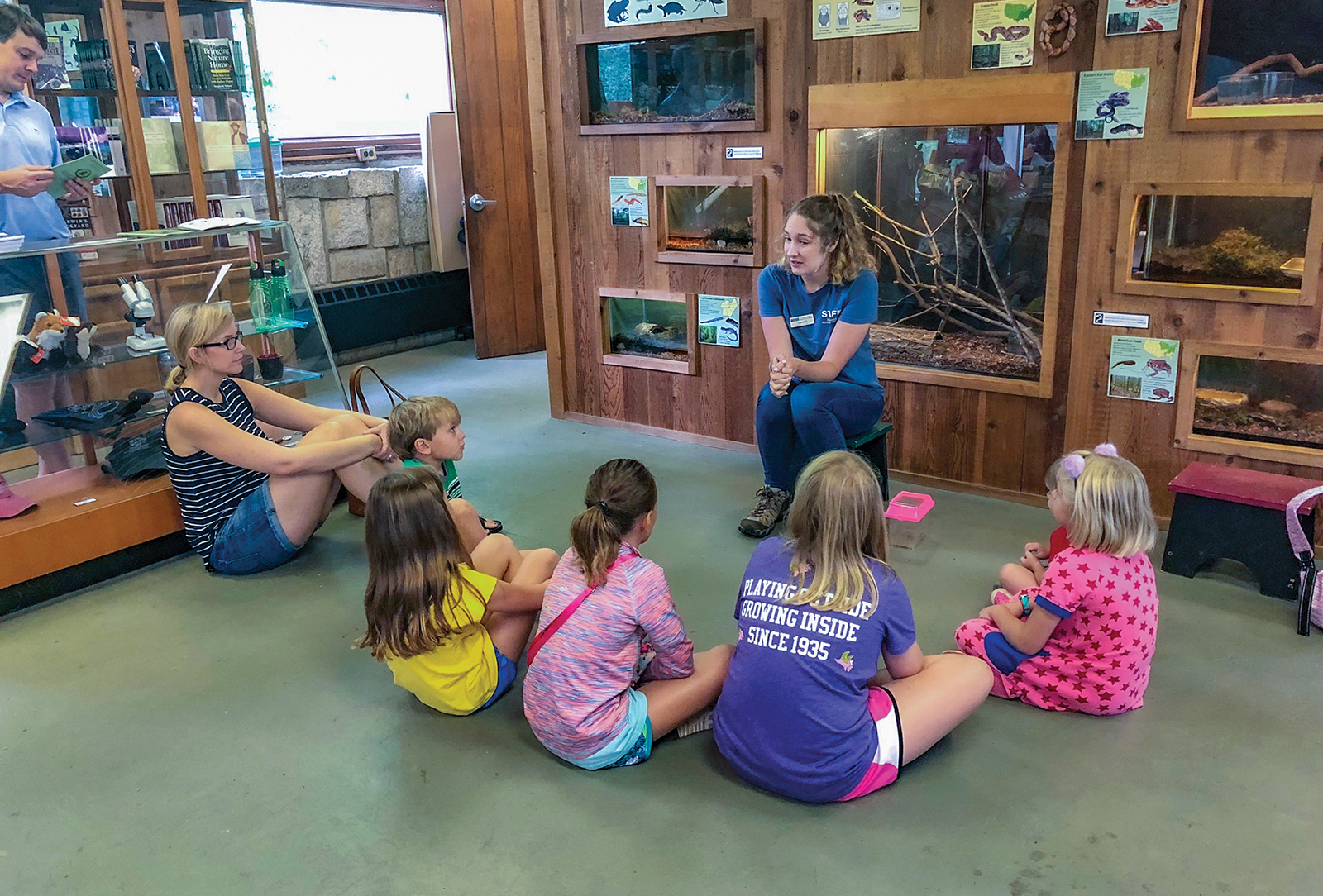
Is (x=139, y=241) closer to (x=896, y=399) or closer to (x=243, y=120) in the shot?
(x=243, y=120)

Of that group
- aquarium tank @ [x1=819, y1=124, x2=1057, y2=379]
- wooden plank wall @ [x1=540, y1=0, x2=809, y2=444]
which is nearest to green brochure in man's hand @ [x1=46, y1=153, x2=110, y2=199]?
wooden plank wall @ [x1=540, y1=0, x2=809, y2=444]

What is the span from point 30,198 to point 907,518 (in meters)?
3.91

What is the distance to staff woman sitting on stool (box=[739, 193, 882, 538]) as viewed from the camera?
375 cm

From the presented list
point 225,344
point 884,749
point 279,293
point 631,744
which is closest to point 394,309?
point 279,293

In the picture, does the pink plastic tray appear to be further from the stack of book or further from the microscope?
the stack of book

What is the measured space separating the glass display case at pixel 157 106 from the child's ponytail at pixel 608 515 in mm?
4136

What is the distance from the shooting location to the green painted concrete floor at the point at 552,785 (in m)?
2.11

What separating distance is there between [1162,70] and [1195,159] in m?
0.33

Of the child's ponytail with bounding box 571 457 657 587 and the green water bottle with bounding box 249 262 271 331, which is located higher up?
the green water bottle with bounding box 249 262 271 331

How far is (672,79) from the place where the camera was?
15.9ft

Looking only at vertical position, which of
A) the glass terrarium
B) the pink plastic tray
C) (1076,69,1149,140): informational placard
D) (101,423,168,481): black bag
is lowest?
the pink plastic tray

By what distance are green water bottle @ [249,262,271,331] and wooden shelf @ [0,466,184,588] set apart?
32.4 inches

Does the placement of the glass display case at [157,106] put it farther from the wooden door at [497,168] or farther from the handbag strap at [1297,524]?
the handbag strap at [1297,524]

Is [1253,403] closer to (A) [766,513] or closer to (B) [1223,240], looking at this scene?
(B) [1223,240]
